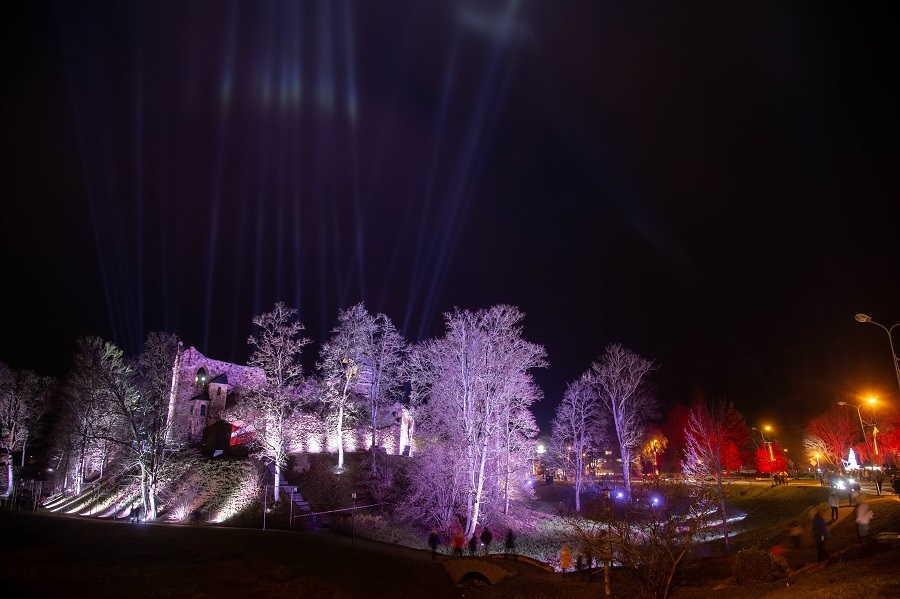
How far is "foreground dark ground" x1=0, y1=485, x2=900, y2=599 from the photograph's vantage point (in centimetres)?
1538

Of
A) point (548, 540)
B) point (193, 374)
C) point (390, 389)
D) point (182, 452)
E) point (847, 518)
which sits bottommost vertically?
point (548, 540)

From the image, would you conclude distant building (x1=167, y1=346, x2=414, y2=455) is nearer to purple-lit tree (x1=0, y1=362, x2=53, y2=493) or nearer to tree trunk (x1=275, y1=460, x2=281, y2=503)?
tree trunk (x1=275, y1=460, x2=281, y2=503)

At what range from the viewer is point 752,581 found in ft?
54.9

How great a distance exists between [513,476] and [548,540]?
617 cm

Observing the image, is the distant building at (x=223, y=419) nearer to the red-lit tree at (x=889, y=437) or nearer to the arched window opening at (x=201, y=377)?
the arched window opening at (x=201, y=377)

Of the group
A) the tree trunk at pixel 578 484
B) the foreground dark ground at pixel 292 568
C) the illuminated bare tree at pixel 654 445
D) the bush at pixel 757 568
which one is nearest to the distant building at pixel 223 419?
the foreground dark ground at pixel 292 568

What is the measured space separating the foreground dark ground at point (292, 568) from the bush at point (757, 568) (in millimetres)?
570

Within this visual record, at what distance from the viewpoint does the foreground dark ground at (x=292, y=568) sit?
1538cm

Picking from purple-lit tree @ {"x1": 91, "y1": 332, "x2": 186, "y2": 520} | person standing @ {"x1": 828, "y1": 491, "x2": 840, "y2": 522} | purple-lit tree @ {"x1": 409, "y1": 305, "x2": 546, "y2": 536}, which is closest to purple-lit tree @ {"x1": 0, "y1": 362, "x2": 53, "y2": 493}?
purple-lit tree @ {"x1": 91, "y1": 332, "x2": 186, "y2": 520}

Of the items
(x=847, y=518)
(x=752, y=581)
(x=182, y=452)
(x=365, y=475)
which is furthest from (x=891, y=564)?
(x=182, y=452)

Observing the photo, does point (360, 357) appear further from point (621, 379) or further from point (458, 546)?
point (621, 379)

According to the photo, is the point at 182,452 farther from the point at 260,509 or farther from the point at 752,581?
the point at 752,581

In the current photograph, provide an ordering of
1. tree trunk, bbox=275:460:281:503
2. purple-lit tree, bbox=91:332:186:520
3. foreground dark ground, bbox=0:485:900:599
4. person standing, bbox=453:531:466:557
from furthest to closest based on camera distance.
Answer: purple-lit tree, bbox=91:332:186:520 < tree trunk, bbox=275:460:281:503 < person standing, bbox=453:531:466:557 < foreground dark ground, bbox=0:485:900:599

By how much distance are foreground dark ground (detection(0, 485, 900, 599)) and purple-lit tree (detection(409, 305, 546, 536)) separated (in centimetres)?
753
